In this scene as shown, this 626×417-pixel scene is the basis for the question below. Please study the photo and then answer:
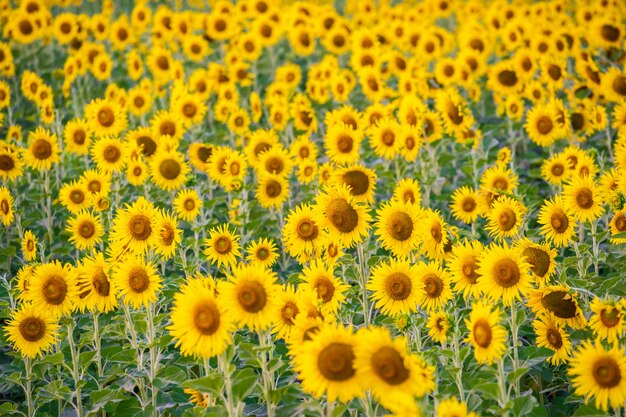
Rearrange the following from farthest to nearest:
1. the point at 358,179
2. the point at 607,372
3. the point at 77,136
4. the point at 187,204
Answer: the point at 77,136 → the point at 187,204 → the point at 358,179 → the point at 607,372

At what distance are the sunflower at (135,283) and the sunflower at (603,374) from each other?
227 centimetres

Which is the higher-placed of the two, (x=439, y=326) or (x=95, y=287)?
(x=95, y=287)

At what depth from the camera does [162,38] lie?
10.6m

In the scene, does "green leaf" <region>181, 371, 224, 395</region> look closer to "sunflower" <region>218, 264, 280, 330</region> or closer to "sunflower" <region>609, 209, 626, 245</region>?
"sunflower" <region>218, 264, 280, 330</region>

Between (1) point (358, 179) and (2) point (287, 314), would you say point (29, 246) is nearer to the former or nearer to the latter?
(1) point (358, 179)

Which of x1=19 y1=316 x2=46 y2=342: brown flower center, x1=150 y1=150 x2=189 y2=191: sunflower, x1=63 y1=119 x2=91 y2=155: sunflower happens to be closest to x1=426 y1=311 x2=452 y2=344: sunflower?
x1=19 y1=316 x2=46 y2=342: brown flower center

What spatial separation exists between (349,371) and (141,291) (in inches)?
64.6

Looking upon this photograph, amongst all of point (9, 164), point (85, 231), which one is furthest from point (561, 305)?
point (9, 164)

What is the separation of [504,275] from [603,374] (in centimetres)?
77

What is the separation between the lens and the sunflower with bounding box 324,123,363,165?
593 centimetres

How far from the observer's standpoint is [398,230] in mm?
4176

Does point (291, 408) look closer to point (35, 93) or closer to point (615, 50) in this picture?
point (35, 93)

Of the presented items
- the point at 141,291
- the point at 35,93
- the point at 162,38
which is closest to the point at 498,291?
the point at 141,291

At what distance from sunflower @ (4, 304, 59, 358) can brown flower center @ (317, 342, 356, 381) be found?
199cm
